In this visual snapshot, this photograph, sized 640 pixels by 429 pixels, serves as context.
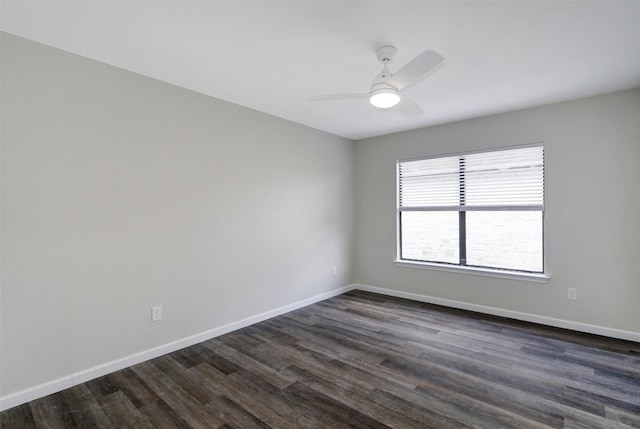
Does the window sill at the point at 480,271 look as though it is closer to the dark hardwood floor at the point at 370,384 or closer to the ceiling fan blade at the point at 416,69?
the dark hardwood floor at the point at 370,384

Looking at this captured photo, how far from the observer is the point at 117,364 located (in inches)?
98.7

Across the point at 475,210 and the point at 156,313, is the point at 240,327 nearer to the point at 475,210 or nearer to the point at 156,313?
the point at 156,313

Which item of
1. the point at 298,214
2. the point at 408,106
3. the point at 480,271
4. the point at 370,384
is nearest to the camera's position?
the point at 370,384

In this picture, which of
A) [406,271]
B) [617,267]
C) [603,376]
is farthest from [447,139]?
[603,376]

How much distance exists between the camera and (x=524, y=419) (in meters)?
1.89

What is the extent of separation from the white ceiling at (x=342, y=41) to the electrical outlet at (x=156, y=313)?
206 centimetres

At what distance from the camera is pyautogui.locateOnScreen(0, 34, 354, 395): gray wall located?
2.11 m

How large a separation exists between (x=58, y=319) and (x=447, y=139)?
175 inches

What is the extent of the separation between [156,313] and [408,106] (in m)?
2.81

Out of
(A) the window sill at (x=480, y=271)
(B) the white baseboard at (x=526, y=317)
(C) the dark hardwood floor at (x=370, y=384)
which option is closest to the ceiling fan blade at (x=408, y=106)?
(C) the dark hardwood floor at (x=370, y=384)

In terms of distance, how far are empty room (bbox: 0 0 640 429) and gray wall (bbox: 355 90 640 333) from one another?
0.9 inches

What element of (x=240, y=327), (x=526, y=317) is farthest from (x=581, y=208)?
(x=240, y=327)

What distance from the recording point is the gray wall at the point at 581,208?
3018 mm

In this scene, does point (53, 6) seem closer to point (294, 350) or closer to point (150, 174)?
point (150, 174)
